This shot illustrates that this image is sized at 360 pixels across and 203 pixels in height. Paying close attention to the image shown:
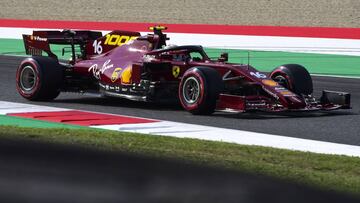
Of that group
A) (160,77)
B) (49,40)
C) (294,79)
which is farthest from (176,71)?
(49,40)

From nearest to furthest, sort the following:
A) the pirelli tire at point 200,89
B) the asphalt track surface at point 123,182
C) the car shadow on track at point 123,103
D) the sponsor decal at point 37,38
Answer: the asphalt track surface at point 123,182
the pirelli tire at point 200,89
the car shadow on track at point 123,103
the sponsor decal at point 37,38

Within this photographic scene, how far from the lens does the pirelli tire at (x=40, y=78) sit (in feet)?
38.8

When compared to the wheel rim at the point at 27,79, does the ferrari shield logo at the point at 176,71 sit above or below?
A: above

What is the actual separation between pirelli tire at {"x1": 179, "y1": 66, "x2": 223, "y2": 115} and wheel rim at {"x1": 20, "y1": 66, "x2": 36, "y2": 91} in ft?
8.42

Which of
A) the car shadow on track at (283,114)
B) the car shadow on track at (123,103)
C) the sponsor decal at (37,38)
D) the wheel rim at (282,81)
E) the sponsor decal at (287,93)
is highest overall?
the sponsor decal at (37,38)

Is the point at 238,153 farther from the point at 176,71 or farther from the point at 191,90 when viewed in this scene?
the point at 176,71

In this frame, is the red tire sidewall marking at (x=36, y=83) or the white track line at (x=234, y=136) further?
the red tire sidewall marking at (x=36, y=83)

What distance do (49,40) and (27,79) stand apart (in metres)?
0.72

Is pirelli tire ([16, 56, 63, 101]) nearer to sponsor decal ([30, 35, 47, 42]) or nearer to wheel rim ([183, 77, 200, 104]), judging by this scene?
sponsor decal ([30, 35, 47, 42])

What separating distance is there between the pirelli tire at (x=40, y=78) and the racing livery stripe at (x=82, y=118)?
1045 millimetres

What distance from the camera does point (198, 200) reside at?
644 mm

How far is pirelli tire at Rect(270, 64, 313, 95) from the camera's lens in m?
11.3

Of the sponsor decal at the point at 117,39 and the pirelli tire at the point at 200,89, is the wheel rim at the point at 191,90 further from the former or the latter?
the sponsor decal at the point at 117,39

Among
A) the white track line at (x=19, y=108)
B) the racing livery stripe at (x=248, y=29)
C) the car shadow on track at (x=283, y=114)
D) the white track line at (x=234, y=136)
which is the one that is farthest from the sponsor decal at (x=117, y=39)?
the racing livery stripe at (x=248, y=29)
